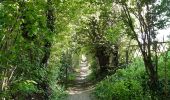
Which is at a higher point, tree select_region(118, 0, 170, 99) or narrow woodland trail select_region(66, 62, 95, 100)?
tree select_region(118, 0, 170, 99)

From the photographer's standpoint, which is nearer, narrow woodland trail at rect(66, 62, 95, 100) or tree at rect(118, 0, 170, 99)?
tree at rect(118, 0, 170, 99)

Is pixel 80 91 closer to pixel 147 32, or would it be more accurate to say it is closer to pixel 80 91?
pixel 80 91

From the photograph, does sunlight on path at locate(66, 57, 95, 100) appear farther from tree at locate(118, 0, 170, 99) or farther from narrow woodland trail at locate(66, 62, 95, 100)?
tree at locate(118, 0, 170, 99)

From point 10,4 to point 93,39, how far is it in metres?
28.4

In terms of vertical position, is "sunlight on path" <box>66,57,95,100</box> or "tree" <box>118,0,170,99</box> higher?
"tree" <box>118,0,170,99</box>

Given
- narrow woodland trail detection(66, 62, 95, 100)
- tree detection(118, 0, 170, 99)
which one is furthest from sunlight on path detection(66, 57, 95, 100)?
tree detection(118, 0, 170, 99)

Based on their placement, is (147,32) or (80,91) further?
(80,91)

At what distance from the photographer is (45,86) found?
19547 millimetres

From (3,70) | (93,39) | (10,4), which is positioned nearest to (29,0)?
(10,4)

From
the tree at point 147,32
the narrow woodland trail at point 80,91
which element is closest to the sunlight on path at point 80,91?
the narrow woodland trail at point 80,91

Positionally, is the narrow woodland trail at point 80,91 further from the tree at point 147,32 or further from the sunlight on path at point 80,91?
the tree at point 147,32

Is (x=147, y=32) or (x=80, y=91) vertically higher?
(x=147, y=32)

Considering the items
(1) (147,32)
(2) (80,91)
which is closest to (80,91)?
(2) (80,91)

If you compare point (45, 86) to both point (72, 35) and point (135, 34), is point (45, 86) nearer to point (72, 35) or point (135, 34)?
point (135, 34)
